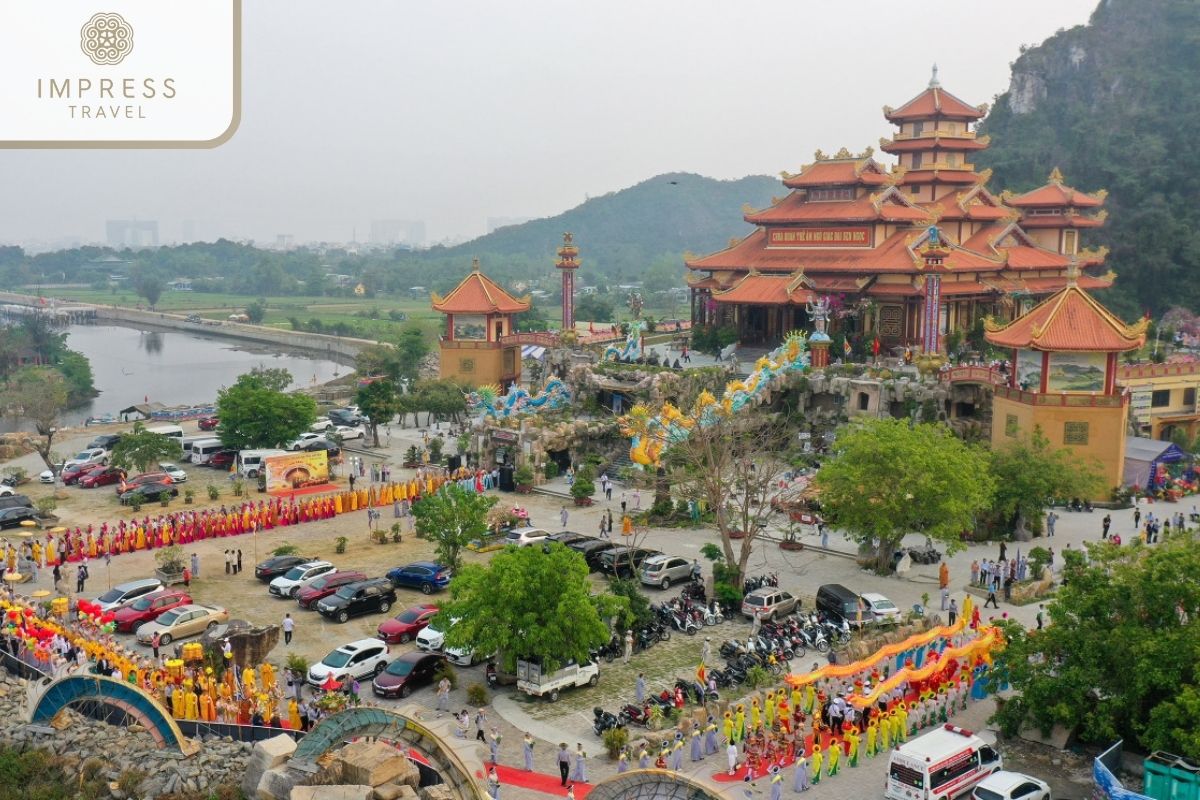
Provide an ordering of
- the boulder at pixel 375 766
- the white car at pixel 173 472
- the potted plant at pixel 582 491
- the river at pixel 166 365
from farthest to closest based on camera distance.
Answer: the river at pixel 166 365 → the white car at pixel 173 472 → the potted plant at pixel 582 491 → the boulder at pixel 375 766

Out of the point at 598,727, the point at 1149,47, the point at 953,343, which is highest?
the point at 1149,47

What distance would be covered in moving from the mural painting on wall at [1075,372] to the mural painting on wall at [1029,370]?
0.58 metres

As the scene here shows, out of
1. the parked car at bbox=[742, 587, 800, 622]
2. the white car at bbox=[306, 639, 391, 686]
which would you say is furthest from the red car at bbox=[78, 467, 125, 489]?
the parked car at bbox=[742, 587, 800, 622]

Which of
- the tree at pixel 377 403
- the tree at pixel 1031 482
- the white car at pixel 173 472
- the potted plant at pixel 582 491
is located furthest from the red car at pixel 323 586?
the tree at pixel 377 403

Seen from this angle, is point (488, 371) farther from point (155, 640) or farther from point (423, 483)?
point (155, 640)

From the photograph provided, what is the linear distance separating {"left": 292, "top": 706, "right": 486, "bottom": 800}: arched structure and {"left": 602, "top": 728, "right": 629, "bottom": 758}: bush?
7034mm

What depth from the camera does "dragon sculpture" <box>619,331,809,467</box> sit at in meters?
41.2

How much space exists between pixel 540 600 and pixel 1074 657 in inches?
424

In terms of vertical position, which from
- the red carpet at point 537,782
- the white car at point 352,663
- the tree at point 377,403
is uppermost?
the tree at point 377,403

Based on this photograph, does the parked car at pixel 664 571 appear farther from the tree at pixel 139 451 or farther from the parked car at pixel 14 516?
the tree at pixel 139 451

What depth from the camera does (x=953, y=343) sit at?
52.7 meters

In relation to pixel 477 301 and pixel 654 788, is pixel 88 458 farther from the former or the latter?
pixel 654 788

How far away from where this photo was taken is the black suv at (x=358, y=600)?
30.3m

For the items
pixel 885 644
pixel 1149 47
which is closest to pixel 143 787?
pixel 885 644
